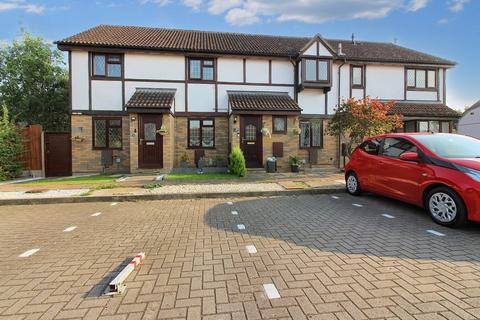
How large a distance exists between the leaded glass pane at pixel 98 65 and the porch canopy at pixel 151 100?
186 cm

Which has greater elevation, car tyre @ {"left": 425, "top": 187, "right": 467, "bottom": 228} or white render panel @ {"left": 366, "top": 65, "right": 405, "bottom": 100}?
white render panel @ {"left": 366, "top": 65, "right": 405, "bottom": 100}

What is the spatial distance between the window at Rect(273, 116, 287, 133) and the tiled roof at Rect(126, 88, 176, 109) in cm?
498

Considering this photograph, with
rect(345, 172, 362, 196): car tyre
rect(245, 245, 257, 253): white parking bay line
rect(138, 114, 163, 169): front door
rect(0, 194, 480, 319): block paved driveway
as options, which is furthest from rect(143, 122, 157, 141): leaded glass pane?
rect(245, 245, 257, 253): white parking bay line

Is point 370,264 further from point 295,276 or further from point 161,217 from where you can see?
point 161,217

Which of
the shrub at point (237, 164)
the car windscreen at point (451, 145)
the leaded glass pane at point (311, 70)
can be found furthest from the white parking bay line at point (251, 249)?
the leaded glass pane at point (311, 70)

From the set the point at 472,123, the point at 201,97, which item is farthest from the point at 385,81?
the point at 472,123

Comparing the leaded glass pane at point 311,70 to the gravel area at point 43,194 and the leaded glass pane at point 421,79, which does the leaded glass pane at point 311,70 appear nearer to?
the leaded glass pane at point 421,79

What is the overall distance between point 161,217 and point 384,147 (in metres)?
5.30

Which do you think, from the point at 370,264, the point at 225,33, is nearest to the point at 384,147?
the point at 370,264

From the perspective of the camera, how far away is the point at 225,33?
17.9 meters

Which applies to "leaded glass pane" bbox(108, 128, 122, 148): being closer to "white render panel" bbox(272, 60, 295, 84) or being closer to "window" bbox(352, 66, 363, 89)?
"white render panel" bbox(272, 60, 295, 84)

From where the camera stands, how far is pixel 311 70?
48.9 feet

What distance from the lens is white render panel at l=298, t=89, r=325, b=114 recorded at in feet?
50.5

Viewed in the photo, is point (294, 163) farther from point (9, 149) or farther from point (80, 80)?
point (9, 149)
